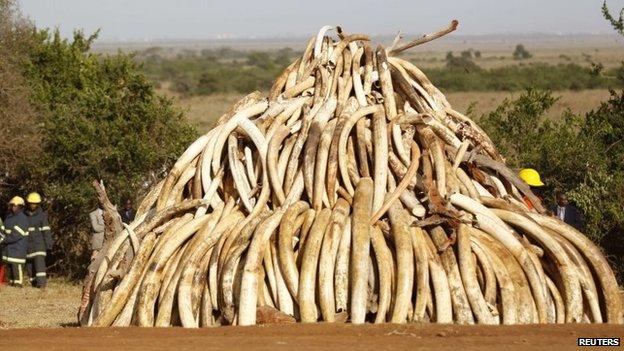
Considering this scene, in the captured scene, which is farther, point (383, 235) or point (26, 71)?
point (26, 71)

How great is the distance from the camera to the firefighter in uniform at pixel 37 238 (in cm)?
1681

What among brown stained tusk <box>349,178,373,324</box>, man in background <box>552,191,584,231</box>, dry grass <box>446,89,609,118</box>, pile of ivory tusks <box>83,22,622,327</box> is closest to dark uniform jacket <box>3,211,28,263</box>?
pile of ivory tusks <box>83,22,622,327</box>

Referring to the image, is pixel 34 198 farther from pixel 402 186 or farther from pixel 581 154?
pixel 402 186

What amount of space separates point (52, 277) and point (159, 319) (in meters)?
9.60

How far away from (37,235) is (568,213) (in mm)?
7624

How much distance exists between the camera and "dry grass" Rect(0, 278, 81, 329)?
1325 cm

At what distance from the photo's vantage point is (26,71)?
66.5 feet

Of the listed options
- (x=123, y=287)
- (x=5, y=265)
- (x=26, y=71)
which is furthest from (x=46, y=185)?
(x=123, y=287)

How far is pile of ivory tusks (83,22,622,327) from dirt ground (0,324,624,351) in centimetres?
62

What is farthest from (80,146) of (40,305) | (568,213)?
(568,213)

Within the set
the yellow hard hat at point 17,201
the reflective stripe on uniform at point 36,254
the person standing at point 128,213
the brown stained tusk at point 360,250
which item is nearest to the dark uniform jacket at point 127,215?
the person standing at point 128,213

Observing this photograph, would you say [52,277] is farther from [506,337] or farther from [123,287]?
[506,337]

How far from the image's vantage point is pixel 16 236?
16.9 m

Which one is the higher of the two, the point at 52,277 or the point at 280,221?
the point at 280,221
